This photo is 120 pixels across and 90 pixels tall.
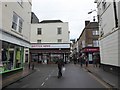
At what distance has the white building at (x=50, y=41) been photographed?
4925 centimetres

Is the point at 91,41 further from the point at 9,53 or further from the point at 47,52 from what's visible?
the point at 9,53

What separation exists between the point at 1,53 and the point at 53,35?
3416 centimetres

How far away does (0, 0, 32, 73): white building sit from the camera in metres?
16.0

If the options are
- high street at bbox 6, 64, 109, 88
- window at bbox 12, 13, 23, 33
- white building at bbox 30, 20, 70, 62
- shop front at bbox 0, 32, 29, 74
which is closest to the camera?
high street at bbox 6, 64, 109, 88

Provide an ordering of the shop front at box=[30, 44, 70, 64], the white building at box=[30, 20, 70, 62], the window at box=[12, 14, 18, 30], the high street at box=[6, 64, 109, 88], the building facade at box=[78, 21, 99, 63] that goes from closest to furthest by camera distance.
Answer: the high street at box=[6, 64, 109, 88] < the window at box=[12, 14, 18, 30] < the shop front at box=[30, 44, 70, 64] < the white building at box=[30, 20, 70, 62] < the building facade at box=[78, 21, 99, 63]

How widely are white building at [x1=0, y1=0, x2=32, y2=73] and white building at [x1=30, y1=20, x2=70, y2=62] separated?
989 inches

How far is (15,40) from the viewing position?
19.0 metres

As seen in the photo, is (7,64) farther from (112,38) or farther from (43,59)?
(43,59)

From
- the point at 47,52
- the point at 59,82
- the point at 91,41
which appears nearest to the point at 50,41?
the point at 47,52

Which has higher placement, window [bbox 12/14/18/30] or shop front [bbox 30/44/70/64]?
window [bbox 12/14/18/30]

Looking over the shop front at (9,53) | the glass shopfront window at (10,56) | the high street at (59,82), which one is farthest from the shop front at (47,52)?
the high street at (59,82)

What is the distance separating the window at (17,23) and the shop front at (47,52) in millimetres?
27198

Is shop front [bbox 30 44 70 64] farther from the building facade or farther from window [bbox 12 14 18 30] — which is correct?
window [bbox 12 14 18 30]

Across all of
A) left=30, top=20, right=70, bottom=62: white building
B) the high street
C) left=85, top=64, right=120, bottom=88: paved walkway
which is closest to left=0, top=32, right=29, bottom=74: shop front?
the high street
